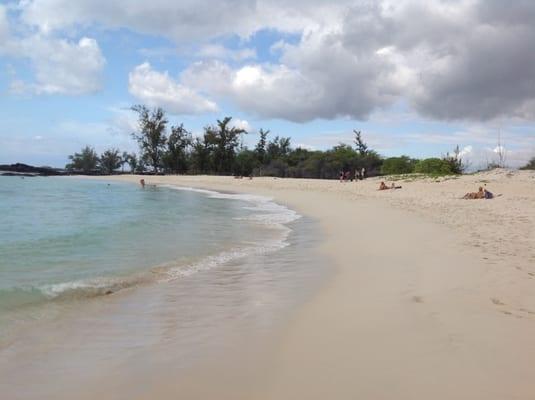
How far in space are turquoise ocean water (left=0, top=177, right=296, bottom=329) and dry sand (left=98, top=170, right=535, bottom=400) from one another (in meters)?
2.69

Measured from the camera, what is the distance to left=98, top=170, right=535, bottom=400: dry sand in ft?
10.7

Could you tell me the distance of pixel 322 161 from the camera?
189 feet

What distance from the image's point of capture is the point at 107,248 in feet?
32.9

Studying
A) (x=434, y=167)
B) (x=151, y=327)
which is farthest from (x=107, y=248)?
(x=434, y=167)

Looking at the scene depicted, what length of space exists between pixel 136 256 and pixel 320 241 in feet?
13.6

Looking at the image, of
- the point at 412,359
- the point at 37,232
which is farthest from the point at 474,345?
the point at 37,232

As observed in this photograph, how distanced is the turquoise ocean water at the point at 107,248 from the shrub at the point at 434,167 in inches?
991

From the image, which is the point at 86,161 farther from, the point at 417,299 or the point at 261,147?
the point at 417,299

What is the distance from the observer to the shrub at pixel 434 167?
38.5m

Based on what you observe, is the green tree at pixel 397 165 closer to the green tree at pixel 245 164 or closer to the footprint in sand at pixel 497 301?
the green tree at pixel 245 164

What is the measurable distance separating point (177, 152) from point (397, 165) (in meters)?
34.5

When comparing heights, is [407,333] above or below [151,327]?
above

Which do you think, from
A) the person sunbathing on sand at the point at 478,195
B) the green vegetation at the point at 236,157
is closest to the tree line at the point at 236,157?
the green vegetation at the point at 236,157

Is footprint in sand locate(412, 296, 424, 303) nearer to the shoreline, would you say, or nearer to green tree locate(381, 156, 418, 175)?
the shoreline
